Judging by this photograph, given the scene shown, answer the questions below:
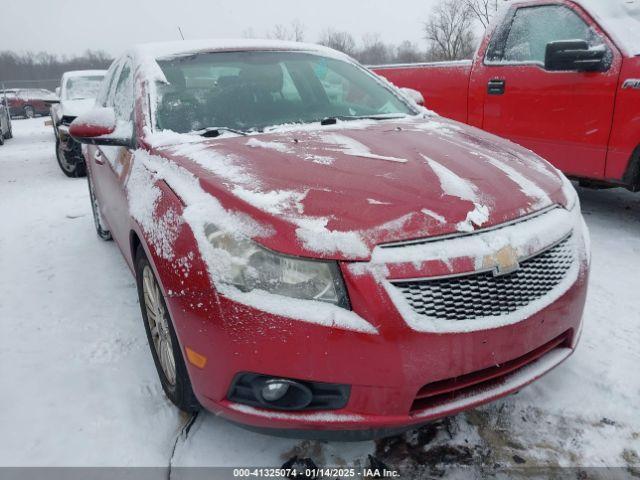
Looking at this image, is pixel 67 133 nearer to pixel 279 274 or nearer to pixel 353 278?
pixel 279 274

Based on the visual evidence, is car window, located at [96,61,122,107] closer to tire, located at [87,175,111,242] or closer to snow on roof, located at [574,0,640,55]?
tire, located at [87,175,111,242]

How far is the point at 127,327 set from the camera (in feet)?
9.53

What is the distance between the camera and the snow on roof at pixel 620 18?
3574mm

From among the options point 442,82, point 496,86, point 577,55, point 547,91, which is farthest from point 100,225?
point 577,55

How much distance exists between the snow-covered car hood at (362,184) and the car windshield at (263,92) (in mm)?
276

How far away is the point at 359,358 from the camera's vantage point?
149 cm

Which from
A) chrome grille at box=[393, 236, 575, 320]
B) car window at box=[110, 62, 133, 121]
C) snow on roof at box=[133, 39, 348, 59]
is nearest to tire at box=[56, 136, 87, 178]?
car window at box=[110, 62, 133, 121]

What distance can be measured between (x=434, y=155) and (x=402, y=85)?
3549 millimetres

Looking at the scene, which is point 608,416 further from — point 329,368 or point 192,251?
point 192,251

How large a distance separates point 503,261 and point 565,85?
114 inches

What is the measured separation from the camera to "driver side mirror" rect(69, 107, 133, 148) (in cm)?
250

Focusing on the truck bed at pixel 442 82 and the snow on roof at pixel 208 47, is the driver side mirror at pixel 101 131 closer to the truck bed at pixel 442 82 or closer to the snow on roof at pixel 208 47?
the snow on roof at pixel 208 47

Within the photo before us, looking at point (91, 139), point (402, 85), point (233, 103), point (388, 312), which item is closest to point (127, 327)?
point (91, 139)

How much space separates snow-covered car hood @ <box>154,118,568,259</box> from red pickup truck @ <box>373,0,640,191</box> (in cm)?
169
